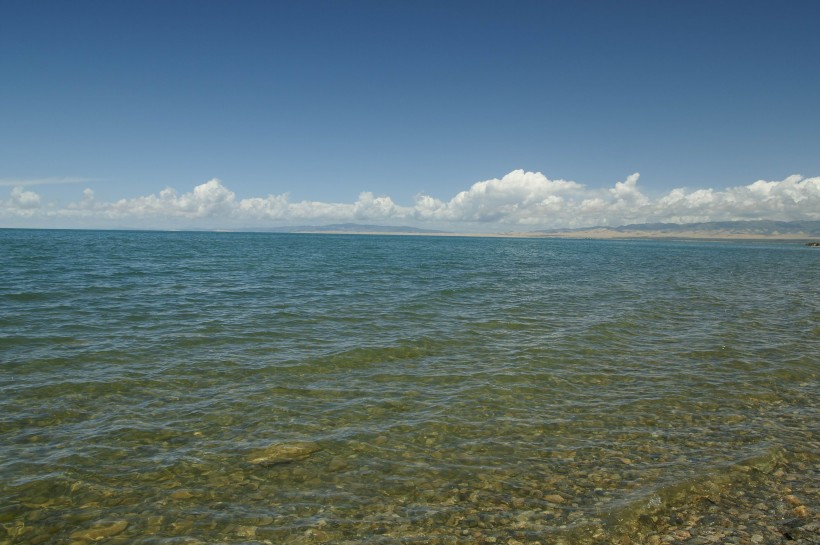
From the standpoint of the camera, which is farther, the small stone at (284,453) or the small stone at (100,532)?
the small stone at (284,453)

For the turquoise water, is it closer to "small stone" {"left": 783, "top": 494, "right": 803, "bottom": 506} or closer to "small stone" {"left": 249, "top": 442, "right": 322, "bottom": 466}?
"small stone" {"left": 249, "top": 442, "right": 322, "bottom": 466}

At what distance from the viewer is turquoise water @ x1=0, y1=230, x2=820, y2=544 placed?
6887mm

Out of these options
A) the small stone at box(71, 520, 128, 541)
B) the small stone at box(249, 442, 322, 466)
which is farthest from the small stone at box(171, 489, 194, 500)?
the small stone at box(249, 442, 322, 466)

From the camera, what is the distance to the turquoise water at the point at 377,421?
6.89m

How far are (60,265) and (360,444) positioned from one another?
153 ft

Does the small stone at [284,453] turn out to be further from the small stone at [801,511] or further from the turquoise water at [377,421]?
the small stone at [801,511]

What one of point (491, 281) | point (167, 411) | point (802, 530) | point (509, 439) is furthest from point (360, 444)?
point (491, 281)

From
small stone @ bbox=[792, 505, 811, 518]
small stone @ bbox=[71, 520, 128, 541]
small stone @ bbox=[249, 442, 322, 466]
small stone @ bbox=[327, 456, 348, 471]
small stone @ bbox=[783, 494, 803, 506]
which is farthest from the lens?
small stone @ bbox=[249, 442, 322, 466]

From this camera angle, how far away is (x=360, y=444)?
29.9 ft

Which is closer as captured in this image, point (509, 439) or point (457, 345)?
point (509, 439)

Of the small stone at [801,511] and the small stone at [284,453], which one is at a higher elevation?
the small stone at [801,511]

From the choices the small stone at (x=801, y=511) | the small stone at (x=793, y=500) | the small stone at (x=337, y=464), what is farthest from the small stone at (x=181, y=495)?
the small stone at (x=793, y=500)

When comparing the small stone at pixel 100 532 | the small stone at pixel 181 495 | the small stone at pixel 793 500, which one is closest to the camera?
the small stone at pixel 100 532

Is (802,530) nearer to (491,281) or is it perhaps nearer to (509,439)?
(509,439)
